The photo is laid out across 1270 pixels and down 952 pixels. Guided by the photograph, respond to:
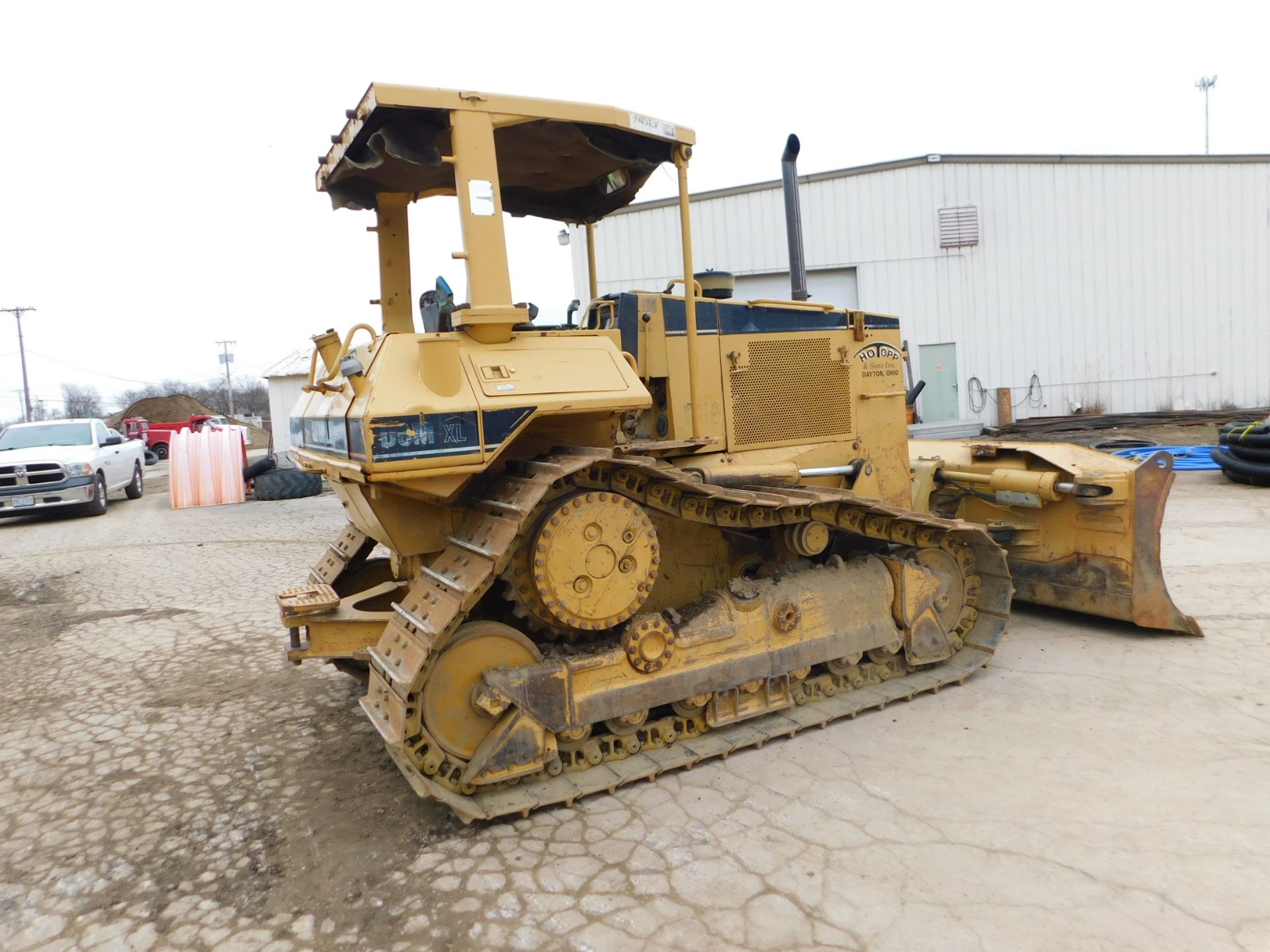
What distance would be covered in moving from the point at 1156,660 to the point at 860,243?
13331 millimetres

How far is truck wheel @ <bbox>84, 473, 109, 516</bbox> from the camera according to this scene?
14.1m

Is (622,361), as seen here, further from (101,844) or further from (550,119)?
(101,844)

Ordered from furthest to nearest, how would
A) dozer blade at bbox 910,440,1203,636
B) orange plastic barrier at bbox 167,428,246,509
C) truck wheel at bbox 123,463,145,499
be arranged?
truck wheel at bbox 123,463,145,499
orange plastic barrier at bbox 167,428,246,509
dozer blade at bbox 910,440,1203,636

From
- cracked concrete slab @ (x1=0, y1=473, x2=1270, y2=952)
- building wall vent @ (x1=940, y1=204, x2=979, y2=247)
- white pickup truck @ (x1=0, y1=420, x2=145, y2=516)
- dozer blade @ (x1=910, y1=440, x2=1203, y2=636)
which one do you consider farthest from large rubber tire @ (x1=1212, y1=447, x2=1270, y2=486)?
white pickup truck @ (x1=0, y1=420, x2=145, y2=516)

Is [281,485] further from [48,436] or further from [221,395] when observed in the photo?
[221,395]

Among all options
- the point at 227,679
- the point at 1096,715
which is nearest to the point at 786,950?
the point at 1096,715

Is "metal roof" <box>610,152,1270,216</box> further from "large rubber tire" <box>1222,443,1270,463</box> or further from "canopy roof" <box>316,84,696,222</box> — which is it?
"canopy roof" <box>316,84,696,222</box>

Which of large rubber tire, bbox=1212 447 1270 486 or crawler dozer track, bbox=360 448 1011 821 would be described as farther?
large rubber tire, bbox=1212 447 1270 486

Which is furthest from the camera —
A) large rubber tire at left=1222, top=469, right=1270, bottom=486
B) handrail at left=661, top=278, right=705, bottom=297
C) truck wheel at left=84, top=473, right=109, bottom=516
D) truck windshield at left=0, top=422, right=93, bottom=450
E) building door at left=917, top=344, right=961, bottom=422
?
building door at left=917, top=344, right=961, bottom=422

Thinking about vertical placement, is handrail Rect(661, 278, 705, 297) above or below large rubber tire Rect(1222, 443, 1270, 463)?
above

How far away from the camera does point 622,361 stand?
3861 mm

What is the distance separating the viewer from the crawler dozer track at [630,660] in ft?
11.4

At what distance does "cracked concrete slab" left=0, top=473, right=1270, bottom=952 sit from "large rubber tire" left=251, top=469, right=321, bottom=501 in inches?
390

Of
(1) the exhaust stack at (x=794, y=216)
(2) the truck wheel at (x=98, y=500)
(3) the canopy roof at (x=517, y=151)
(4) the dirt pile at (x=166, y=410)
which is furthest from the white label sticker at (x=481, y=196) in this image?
(4) the dirt pile at (x=166, y=410)
